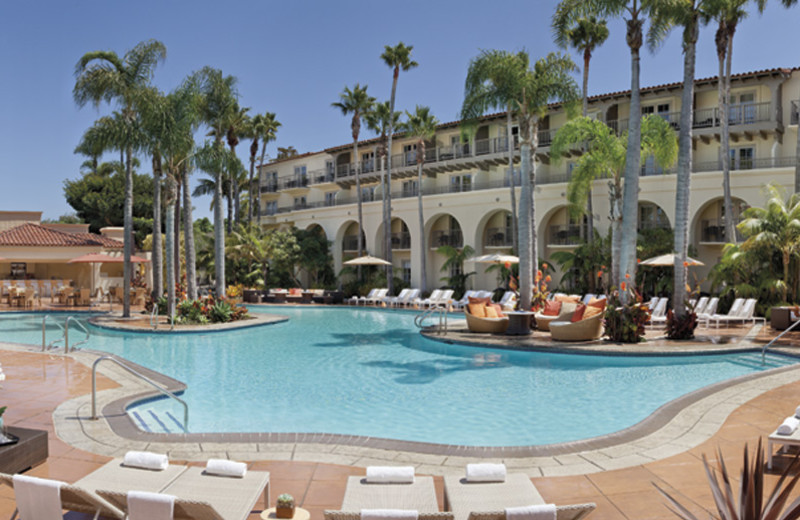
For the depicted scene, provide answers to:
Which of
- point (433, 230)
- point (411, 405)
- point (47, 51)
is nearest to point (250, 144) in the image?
point (433, 230)

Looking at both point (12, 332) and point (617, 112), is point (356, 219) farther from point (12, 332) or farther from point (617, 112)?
point (12, 332)

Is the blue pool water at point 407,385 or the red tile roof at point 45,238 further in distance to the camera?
the red tile roof at point 45,238

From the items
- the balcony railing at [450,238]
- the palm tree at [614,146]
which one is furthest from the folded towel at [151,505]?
the balcony railing at [450,238]

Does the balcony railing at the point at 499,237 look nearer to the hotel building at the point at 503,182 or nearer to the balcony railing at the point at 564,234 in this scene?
the hotel building at the point at 503,182

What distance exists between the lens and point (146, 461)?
169 inches

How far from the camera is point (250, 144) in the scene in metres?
42.8

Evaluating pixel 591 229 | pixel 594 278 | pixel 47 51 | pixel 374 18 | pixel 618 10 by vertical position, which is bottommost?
pixel 594 278

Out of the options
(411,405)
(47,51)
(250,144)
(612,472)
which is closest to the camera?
(612,472)

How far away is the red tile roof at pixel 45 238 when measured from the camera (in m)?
31.2

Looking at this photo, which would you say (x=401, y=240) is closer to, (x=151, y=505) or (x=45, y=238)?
(x=45, y=238)

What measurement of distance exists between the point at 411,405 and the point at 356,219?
28.7m

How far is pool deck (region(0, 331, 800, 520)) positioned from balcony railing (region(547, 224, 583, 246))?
2102 centimetres

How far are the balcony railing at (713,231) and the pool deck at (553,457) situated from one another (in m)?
19.2

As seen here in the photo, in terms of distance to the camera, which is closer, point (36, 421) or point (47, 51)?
point (36, 421)
